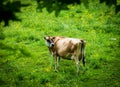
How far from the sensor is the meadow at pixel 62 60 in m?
12.8

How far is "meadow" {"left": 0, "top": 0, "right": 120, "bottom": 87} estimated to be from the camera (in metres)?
12.8

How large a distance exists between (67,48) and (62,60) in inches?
76.3

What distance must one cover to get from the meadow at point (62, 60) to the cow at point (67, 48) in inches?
23.6

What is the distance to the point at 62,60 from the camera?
1553 centimetres

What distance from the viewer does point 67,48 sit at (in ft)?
45.0

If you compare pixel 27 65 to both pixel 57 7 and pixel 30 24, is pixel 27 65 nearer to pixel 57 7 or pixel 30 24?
pixel 30 24

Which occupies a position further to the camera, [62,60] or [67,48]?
[62,60]

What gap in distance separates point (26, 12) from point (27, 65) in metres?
9.57

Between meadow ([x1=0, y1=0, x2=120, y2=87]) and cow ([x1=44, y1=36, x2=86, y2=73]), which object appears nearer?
meadow ([x1=0, y1=0, x2=120, y2=87])

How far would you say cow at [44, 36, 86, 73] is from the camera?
13.3 meters

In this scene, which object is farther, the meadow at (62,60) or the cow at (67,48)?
the cow at (67,48)

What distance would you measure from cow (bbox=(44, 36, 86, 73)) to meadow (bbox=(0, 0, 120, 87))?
60cm

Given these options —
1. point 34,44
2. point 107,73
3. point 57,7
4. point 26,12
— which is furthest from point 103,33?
point 57,7

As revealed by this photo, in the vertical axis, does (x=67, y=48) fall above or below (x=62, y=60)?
above
